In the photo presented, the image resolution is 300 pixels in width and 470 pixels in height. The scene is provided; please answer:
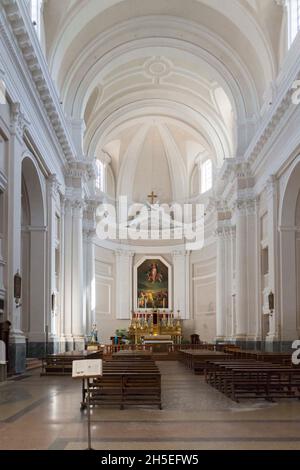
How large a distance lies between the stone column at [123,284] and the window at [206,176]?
639cm

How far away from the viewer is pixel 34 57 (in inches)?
681

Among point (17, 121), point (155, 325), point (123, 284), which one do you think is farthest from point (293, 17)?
point (123, 284)

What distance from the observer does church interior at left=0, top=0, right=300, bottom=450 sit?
33.1ft

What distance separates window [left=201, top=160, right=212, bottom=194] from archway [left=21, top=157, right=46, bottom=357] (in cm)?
1796

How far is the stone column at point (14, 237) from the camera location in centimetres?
1582

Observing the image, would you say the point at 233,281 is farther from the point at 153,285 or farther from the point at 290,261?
the point at 153,285

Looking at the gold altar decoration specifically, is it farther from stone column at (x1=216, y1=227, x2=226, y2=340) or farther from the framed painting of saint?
stone column at (x1=216, y1=227, x2=226, y2=340)

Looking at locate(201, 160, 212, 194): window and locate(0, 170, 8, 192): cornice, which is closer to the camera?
locate(0, 170, 8, 192): cornice

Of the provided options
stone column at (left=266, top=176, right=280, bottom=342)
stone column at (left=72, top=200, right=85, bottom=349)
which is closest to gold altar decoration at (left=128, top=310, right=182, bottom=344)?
stone column at (left=72, top=200, right=85, bottom=349)

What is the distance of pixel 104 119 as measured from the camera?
1277 inches

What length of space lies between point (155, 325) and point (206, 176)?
374 inches

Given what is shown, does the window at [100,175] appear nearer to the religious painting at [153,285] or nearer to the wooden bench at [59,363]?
the religious painting at [153,285]

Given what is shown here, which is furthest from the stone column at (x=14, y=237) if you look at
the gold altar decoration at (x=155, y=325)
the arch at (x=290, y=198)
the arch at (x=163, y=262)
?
the arch at (x=163, y=262)
